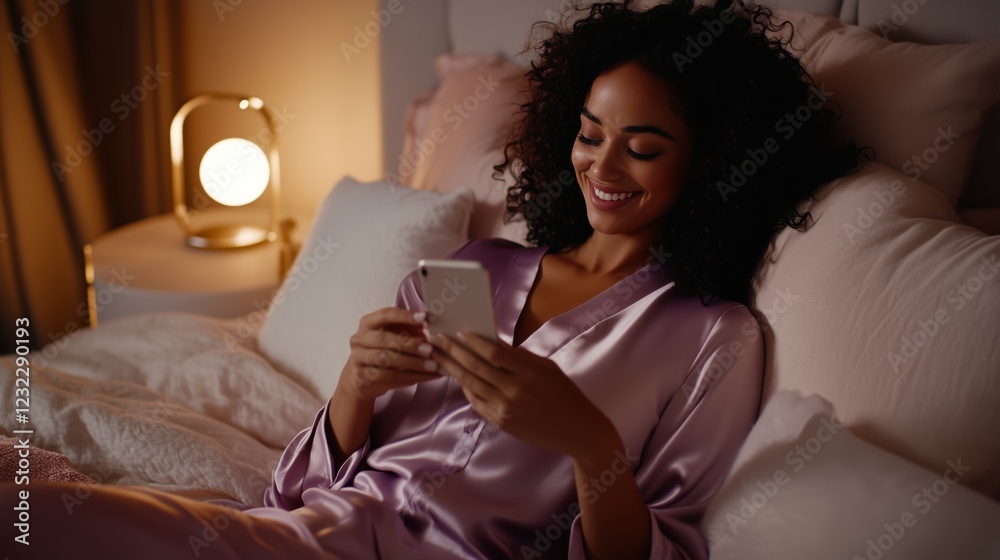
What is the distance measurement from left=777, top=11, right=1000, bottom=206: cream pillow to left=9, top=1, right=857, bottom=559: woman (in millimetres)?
56

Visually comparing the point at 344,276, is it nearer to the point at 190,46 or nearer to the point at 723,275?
the point at 723,275

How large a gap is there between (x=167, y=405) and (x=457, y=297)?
2.55 ft

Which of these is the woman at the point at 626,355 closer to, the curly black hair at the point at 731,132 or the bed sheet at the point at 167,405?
the curly black hair at the point at 731,132

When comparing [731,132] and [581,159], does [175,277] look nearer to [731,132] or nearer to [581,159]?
[581,159]

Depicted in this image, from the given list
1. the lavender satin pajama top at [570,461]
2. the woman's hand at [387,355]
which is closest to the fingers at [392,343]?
the woman's hand at [387,355]

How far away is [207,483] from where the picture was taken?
1.21 metres

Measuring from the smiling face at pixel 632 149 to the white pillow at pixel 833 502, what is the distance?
325 mm

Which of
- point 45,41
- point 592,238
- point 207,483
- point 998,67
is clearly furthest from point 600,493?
point 45,41

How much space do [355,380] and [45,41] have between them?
1.89 metres

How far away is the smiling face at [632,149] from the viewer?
105cm

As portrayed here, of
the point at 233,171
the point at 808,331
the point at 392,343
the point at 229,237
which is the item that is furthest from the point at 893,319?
the point at 229,237

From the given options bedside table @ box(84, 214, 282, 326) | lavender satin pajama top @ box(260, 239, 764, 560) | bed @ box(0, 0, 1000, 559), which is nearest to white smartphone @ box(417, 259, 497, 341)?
lavender satin pajama top @ box(260, 239, 764, 560)

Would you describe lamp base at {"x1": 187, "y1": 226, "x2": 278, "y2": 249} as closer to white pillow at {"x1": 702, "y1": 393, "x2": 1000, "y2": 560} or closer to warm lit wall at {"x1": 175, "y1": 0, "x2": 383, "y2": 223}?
warm lit wall at {"x1": 175, "y1": 0, "x2": 383, "y2": 223}

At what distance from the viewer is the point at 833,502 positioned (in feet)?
2.60
